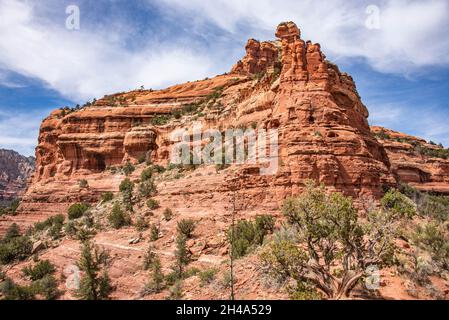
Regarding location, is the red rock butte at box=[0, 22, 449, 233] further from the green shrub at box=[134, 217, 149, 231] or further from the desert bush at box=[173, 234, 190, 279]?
the desert bush at box=[173, 234, 190, 279]

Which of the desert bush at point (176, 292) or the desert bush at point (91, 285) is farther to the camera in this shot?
the desert bush at point (91, 285)

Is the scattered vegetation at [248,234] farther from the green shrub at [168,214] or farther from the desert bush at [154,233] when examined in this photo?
the green shrub at [168,214]

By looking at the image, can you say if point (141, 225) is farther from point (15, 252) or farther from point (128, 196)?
point (15, 252)

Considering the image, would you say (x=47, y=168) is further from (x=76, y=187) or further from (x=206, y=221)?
(x=206, y=221)

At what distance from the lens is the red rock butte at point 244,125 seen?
21047 mm

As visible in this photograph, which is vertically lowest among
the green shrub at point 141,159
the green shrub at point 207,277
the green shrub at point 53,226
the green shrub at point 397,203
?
the green shrub at point 207,277

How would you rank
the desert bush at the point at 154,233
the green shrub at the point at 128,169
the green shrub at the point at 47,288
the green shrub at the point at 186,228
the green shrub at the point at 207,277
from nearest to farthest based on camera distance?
the green shrub at the point at 207,277 < the green shrub at the point at 47,288 < the green shrub at the point at 186,228 < the desert bush at the point at 154,233 < the green shrub at the point at 128,169

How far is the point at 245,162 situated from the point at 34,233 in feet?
74.3

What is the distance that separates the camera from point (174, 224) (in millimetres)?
22469

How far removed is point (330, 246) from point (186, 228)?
10679 millimetres

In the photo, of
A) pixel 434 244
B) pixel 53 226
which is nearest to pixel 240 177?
pixel 434 244

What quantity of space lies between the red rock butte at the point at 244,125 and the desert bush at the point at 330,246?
26.0 feet

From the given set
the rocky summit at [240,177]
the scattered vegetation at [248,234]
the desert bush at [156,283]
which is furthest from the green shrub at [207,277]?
the scattered vegetation at [248,234]

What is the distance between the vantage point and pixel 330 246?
11992mm
